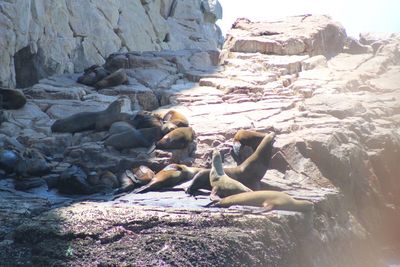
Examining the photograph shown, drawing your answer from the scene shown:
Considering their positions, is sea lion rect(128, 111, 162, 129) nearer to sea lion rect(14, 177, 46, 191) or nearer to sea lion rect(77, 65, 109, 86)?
sea lion rect(14, 177, 46, 191)

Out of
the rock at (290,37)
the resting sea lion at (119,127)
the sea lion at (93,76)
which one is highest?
the resting sea lion at (119,127)

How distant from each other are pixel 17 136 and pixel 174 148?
2.37 metres

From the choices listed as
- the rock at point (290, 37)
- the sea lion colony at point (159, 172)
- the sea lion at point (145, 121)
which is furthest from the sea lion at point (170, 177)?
the rock at point (290, 37)

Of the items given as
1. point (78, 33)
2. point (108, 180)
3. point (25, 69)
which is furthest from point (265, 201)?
point (78, 33)

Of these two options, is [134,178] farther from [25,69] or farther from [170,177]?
[25,69]

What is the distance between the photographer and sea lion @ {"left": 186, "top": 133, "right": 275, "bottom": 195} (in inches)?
290

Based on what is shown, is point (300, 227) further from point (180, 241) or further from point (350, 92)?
point (350, 92)

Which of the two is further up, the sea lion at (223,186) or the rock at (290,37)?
the sea lion at (223,186)

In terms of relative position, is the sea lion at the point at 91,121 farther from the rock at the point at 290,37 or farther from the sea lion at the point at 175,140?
the rock at the point at 290,37

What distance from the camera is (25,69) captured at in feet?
44.2

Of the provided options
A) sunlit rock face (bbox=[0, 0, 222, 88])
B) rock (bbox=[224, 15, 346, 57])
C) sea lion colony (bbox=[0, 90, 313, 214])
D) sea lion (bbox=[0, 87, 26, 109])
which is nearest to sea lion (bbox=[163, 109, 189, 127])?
sea lion colony (bbox=[0, 90, 313, 214])

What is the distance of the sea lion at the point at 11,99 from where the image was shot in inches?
426

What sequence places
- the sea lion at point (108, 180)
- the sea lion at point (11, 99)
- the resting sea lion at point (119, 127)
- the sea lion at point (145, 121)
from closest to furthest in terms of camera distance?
the sea lion at point (108, 180)
the resting sea lion at point (119, 127)
the sea lion at point (145, 121)
the sea lion at point (11, 99)

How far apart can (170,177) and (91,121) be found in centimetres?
243
